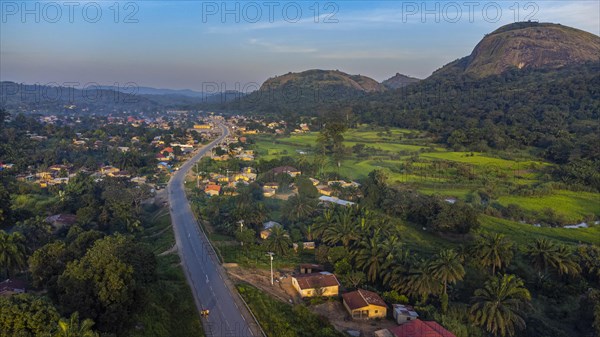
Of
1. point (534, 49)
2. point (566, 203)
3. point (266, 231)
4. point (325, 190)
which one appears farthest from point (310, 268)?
point (534, 49)

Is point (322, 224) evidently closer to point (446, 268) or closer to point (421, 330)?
point (446, 268)

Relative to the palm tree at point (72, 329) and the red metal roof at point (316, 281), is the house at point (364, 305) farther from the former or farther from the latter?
the palm tree at point (72, 329)

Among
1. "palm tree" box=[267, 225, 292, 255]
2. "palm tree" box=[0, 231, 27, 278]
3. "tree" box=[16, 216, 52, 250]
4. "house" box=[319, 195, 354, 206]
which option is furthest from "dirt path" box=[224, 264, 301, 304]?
"house" box=[319, 195, 354, 206]

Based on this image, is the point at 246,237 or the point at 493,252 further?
the point at 246,237

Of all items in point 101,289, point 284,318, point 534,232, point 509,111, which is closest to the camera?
point 101,289

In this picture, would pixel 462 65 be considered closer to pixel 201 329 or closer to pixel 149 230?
pixel 149 230

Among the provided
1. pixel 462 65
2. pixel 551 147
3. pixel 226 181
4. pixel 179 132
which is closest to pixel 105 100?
pixel 179 132

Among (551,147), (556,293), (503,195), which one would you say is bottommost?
(556,293)

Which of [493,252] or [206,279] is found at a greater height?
[493,252]
